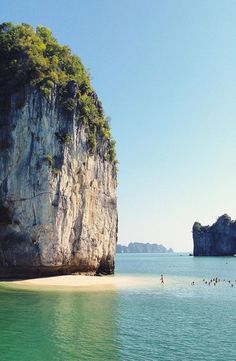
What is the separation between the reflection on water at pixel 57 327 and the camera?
65.1 ft

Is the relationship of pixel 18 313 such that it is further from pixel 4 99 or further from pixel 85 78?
pixel 85 78

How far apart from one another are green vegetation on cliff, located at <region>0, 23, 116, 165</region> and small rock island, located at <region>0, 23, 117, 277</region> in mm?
128

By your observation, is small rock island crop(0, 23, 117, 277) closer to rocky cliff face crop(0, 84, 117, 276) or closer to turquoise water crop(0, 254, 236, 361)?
rocky cliff face crop(0, 84, 117, 276)

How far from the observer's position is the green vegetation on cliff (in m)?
52.1

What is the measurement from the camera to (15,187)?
4953 cm

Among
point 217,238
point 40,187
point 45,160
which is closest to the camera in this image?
point 40,187

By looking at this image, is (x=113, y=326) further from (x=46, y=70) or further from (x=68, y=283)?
(x=46, y=70)

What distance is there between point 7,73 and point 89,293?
29.7 metres

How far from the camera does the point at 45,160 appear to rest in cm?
4962

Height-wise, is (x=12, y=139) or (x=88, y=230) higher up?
(x=12, y=139)

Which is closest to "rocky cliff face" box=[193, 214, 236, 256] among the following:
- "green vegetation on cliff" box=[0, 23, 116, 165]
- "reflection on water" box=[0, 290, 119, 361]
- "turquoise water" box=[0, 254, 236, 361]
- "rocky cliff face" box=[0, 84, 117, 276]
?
"green vegetation on cliff" box=[0, 23, 116, 165]

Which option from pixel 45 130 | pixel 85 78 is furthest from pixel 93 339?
pixel 85 78

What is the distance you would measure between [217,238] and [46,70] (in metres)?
140

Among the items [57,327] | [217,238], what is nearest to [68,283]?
[57,327]
